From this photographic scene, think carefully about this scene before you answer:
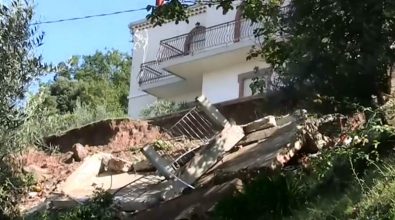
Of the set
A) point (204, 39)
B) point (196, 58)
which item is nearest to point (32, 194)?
point (196, 58)

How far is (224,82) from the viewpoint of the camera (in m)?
26.2

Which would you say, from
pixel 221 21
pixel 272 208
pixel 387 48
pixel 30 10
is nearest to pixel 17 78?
pixel 30 10

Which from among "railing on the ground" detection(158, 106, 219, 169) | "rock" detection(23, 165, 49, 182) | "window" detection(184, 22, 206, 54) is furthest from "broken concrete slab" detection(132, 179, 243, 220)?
"window" detection(184, 22, 206, 54)

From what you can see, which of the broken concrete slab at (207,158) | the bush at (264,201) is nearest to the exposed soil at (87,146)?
the broken concrete slab at (207,158)

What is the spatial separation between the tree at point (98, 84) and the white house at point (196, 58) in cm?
341

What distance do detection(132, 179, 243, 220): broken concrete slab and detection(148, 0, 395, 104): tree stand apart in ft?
4.95

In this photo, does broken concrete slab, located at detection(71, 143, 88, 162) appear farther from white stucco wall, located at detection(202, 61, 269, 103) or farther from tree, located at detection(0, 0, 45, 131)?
white stucco wall, located at detection(202, 61, 269, 103)

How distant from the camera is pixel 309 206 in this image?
782 cm

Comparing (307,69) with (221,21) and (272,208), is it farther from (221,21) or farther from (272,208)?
(221,21)

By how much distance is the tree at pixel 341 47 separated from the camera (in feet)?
29.0

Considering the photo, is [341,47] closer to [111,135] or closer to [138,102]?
[111,135]

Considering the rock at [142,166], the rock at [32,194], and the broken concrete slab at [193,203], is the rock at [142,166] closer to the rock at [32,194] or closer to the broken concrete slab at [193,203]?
the rock at [32,194]

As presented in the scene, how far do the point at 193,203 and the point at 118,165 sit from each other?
417 cm

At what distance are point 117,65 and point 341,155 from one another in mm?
43180
